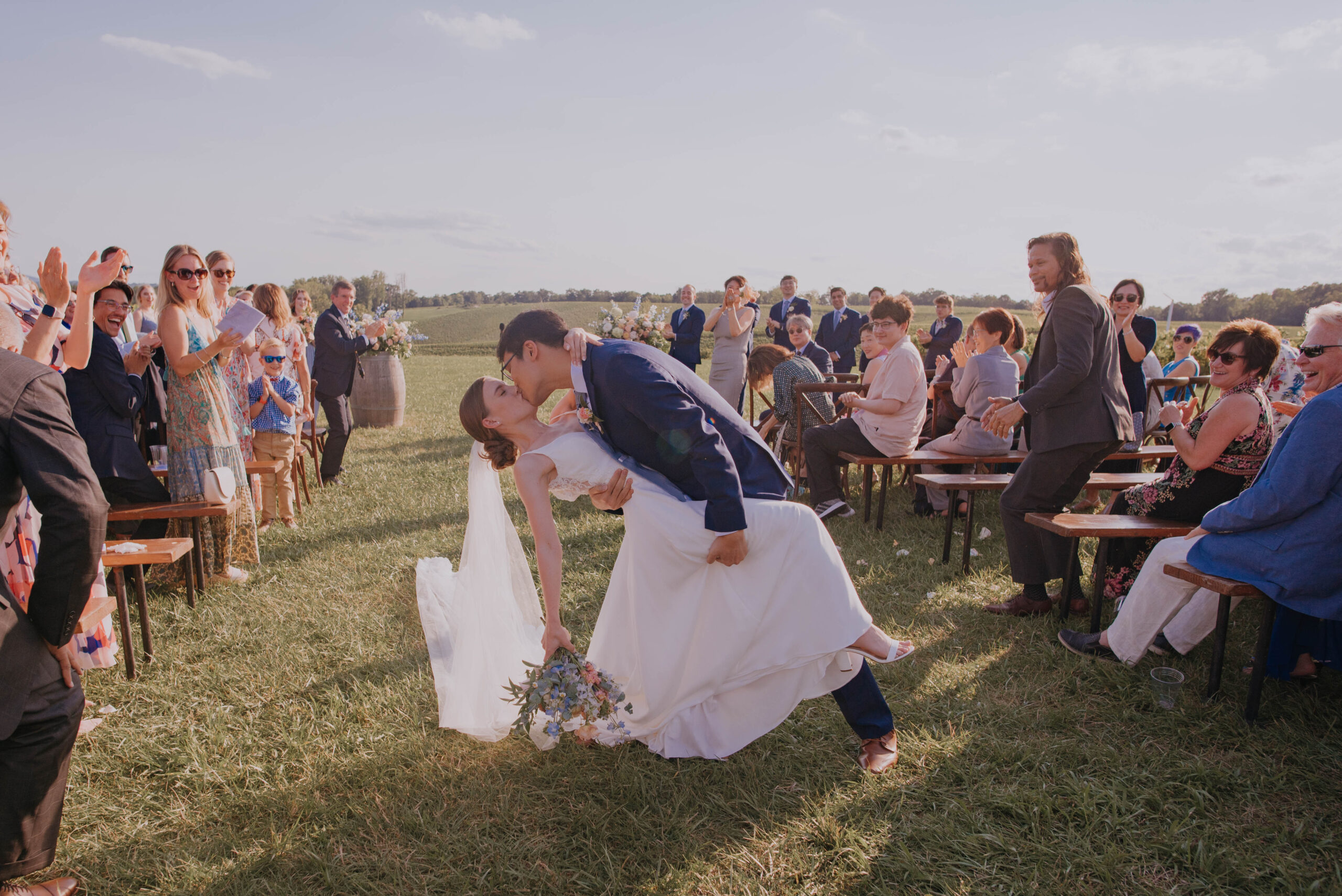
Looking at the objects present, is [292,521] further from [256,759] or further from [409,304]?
[409,304]

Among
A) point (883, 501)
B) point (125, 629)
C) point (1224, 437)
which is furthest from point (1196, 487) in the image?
point (125, 629)

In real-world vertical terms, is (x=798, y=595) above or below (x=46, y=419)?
below

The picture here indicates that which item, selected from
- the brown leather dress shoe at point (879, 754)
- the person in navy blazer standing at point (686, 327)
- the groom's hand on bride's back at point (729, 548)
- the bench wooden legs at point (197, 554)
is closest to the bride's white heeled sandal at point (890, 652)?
the brown leather dress shoe at point (879, 754)

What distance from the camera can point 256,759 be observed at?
3332 millimetres

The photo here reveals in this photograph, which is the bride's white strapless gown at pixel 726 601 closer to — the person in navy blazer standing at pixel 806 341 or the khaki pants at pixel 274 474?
the khaki pants at pixel 274 474

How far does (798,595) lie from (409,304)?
8813 centimetres

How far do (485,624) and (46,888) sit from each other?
70.1 inches

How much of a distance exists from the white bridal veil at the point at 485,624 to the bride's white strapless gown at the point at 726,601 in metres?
0.82

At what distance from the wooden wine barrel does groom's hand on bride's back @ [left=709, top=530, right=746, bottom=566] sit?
36.5 feet

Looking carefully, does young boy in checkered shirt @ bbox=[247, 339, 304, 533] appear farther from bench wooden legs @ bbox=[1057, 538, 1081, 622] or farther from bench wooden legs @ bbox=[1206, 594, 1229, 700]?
bench wooden legs @ bbox=[1206, 594, 1229, 700]

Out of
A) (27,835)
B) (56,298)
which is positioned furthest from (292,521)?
(27,835)

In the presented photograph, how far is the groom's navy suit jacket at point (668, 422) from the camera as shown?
2.65 m

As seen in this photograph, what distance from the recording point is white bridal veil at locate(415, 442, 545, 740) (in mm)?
3492

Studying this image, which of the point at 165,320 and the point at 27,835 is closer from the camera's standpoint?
the point at 27,835
